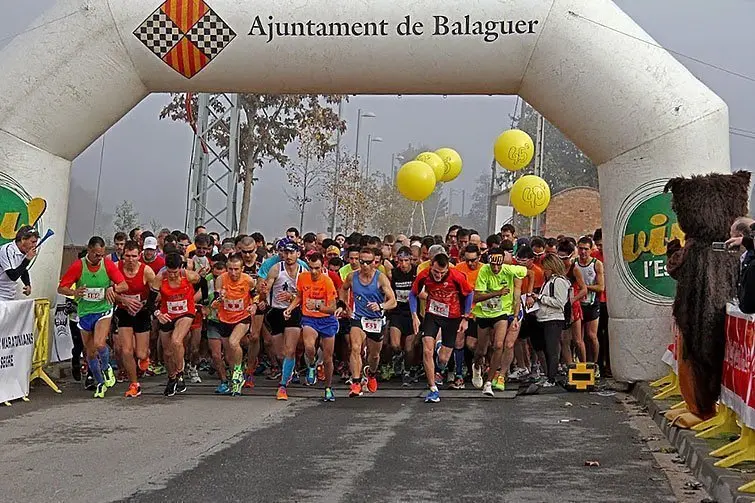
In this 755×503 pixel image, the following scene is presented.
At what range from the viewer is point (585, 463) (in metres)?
8.31

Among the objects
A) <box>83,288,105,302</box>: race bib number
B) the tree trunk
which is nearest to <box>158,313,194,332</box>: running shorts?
<box>83,288,105,302</box>: race bib number

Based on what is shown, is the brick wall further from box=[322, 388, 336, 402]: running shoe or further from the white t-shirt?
the white t-shirt

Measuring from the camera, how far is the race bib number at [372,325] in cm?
1284

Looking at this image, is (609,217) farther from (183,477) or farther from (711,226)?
(183,477)

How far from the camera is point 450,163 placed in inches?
1052

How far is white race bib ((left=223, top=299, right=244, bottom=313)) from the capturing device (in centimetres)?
1293

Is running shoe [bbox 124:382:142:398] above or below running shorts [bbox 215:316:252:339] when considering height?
below

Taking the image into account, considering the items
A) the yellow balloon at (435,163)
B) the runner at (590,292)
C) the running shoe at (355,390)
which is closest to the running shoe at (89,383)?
the running shoe at (355,390)

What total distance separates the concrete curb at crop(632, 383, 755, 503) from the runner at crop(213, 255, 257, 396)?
4.92 metres

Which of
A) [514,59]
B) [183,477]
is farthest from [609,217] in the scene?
[183,477]

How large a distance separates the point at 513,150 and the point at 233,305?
375 inches

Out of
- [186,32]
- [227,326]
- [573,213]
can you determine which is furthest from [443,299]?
[573,213]

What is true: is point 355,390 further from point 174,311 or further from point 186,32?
point 186,32

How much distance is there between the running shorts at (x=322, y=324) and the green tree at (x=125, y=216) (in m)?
20.0
